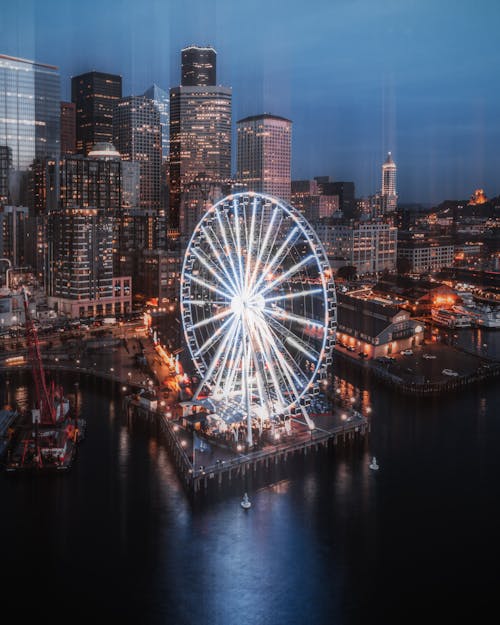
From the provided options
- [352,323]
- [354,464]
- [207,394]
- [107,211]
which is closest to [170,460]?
[207,394]

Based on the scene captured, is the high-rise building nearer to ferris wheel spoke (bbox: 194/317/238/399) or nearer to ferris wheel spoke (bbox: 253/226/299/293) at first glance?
ferris wheel spoke (bbox: 194/317/238/399)

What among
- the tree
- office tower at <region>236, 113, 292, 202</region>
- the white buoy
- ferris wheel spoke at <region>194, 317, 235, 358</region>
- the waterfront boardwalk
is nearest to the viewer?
the white buoy

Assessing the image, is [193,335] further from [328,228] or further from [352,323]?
[328,228]

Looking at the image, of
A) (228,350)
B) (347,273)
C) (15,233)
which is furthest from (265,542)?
(15,233)

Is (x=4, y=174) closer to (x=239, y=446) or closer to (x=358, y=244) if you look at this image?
(x=358, y=244)

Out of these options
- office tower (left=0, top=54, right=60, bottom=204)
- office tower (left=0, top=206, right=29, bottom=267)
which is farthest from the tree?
office tower (left=0, top=54, right=60, bottom=204)
